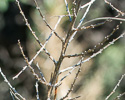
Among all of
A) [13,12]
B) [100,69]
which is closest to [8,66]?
[13,12]

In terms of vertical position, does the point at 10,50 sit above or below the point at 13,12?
below

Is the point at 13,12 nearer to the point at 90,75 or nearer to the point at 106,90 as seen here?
the point at 90,75

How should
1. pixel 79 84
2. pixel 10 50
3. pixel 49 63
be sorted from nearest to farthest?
pixel 49 63
pixel 79 84
pixel 10 50

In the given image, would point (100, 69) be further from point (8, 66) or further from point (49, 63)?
point (8, 66)

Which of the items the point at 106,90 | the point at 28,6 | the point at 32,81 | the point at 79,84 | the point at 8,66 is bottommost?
the point at 106,90

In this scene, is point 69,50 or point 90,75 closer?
point 69,50

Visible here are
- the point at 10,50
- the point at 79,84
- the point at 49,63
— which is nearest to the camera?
the point at 49,63
